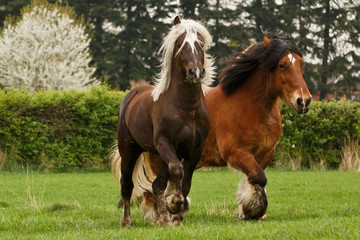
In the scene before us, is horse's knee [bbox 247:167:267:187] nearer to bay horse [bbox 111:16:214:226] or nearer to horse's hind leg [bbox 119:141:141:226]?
bay horse [bbox 111:16:214:226]

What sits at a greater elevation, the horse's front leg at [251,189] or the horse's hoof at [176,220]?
the horse's front leg at [251,189]

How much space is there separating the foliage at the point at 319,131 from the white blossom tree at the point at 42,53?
753 inches

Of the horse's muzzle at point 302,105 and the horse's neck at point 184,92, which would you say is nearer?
the horse's neck at point 184,92

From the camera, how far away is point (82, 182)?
1495cm

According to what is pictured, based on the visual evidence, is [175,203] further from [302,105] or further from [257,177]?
[302,105]

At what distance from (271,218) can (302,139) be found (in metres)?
10.9

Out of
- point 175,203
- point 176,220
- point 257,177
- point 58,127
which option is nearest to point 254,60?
point 257,177

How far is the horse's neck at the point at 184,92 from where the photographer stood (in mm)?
6070

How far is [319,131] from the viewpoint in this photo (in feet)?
59.0

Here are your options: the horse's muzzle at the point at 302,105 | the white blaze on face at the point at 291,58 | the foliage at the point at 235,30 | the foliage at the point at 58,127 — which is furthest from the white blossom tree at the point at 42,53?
the horse's muzzle at the point at 302,105

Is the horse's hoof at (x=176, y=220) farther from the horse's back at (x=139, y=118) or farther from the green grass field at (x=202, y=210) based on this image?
the horse's back at (x=139, y=118)

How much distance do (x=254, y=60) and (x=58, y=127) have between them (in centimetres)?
1102

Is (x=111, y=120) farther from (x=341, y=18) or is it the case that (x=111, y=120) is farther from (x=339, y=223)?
(x=341, y=18)

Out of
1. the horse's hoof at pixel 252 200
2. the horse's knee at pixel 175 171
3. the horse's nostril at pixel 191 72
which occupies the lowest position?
the horse's hoof at pixel 252 200
